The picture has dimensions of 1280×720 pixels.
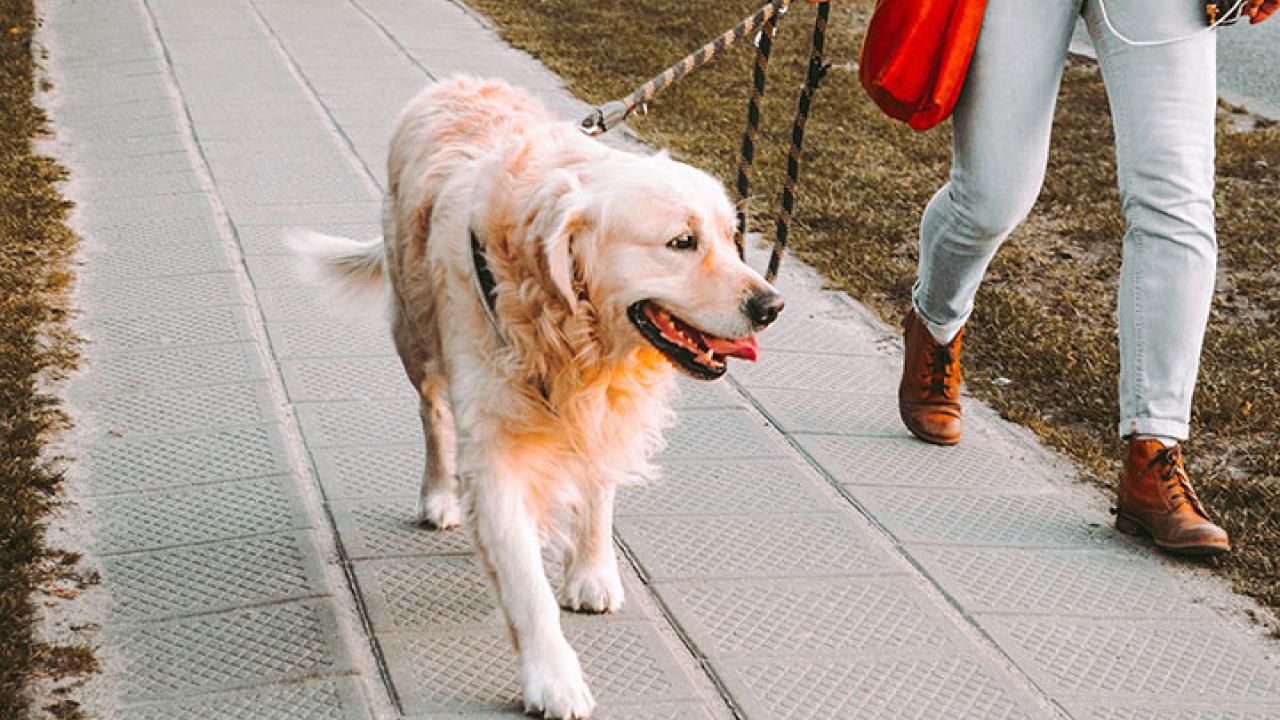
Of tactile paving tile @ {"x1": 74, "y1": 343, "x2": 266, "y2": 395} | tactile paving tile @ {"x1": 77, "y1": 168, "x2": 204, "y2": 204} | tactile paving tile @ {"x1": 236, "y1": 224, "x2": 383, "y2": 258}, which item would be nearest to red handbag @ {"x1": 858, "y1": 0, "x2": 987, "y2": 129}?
tactile paving tile @ {"x1": 74, "y1": 343, "x2": 266, "y2": 395}

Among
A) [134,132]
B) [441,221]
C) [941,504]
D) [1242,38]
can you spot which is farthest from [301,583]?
[1242,38]

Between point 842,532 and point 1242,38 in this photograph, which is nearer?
point 842,532

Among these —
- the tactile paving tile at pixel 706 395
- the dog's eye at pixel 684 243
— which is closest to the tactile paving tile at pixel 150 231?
the tactile paving tile at pixel 706 395

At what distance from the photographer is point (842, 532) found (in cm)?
406

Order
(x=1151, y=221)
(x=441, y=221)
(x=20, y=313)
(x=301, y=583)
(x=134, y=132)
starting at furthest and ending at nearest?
(x=134, y=132)
(x=20, y=313)
(x=1151, y=221)
(x=301, y=583)
(x=441, y=221)

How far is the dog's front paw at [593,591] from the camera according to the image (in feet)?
11.8

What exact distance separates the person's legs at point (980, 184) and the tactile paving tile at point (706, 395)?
0.57m

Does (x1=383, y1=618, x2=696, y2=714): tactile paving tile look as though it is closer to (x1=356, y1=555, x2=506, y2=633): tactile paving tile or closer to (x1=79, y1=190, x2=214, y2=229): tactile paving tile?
(x1=356, y1=555, x2=506, y2=633): tactile paving tile

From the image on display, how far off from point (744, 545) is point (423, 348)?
98cm

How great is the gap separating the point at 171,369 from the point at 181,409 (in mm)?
353

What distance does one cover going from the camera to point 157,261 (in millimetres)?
5910

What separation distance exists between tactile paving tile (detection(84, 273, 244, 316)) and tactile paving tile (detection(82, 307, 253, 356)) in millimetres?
72

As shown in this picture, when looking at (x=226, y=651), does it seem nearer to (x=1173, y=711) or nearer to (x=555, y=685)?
(x=555, y=685)

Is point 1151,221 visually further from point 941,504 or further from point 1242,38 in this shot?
point 1242,38
